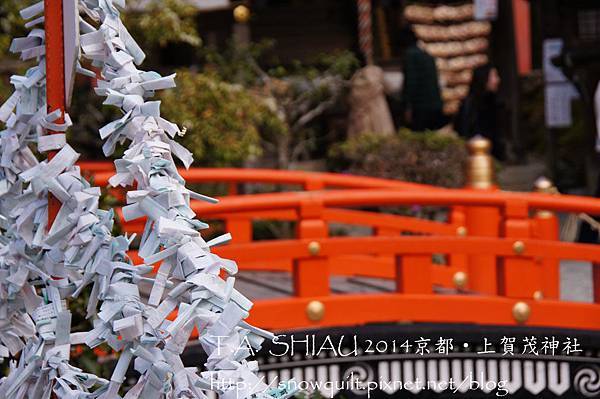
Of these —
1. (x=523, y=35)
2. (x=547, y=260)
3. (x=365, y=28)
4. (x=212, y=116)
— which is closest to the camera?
(x=547, y=260)

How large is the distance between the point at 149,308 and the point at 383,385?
8.89 feet

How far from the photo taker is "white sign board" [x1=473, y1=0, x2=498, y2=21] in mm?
15172

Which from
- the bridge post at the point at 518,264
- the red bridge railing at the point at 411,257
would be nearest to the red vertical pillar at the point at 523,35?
the red bridge railing at the point at 411,257

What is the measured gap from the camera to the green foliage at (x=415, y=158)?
11.8 m

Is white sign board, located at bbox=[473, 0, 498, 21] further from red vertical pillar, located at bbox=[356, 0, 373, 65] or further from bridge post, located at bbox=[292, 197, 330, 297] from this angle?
bridge post, located at bbox=[292, 197, 330, 297]

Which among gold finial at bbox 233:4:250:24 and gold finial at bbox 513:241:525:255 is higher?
gold finial at bbox 233:4:250:24

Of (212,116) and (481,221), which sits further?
(212,116)

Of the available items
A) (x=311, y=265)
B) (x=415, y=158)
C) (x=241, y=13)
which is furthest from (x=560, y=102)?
(x=311, y=265)

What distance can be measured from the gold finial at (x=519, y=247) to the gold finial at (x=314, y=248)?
37.5 inches

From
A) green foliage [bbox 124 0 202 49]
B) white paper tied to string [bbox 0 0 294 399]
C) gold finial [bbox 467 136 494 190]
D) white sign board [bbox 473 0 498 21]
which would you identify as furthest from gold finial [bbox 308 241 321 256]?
white sign board [bbox 473 0 498 21]

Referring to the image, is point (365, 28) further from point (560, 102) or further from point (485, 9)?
point (560, 102)

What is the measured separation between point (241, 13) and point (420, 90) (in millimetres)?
2414

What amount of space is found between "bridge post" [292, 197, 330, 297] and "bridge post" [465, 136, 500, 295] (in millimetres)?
1406

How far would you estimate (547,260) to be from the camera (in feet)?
22.5
